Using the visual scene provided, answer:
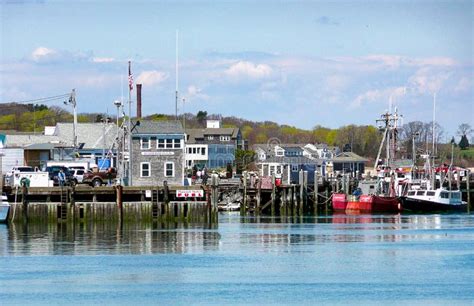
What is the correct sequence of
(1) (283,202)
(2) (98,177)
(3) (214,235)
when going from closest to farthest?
(3) (214,235)
(2) (98,177)
(1) (283,202)

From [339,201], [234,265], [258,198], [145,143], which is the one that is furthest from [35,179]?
[339,201]

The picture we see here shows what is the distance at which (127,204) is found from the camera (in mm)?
83562

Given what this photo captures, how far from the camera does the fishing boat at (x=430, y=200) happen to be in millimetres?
114625

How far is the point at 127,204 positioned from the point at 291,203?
28.2 meters

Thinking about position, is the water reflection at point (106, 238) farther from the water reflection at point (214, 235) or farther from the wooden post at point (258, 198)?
the wooden post at point (258, 198)

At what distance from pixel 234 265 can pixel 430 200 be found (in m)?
53.6

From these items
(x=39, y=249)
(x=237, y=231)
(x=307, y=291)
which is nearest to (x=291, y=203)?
(x=237, y=231)

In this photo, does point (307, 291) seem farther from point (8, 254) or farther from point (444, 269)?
point (8, 254)

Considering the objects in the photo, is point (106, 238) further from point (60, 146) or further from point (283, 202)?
point (60, 146)

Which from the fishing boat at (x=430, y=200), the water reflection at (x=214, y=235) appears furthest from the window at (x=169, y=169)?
the fishing boat at (x=430, y=200)

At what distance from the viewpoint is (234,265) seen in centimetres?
6425

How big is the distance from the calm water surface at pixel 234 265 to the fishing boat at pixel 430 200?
2211cm

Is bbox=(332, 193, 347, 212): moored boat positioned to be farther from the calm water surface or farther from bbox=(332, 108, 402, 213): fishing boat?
the calm water surface

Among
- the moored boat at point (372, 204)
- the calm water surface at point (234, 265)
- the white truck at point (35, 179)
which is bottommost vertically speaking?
the calm water surface at point (234, 265)
